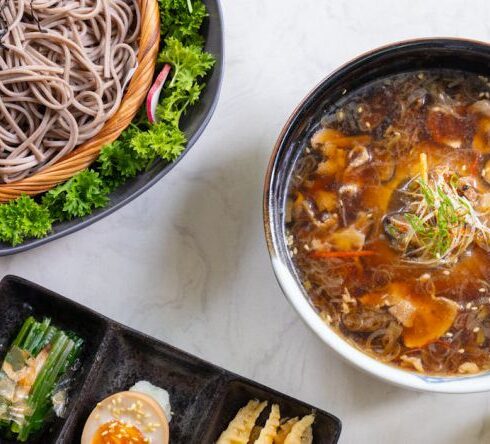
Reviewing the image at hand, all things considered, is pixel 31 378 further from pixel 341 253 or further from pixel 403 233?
pixel 403 233

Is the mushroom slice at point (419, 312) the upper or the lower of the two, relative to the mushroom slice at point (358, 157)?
lower

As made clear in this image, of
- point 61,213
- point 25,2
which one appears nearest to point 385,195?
point 61,213

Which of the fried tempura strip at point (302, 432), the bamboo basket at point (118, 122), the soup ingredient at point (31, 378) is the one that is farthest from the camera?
the soup ingredient at point (31, 378)

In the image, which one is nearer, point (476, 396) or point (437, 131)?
point (437, 131)

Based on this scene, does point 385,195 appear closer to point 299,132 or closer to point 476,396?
point 299,132

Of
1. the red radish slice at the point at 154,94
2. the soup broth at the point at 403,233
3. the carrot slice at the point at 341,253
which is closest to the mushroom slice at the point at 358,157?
the soup broth at the point at 403,233

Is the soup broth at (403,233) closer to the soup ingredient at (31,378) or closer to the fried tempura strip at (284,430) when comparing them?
the fried tempura strip at (284,430)

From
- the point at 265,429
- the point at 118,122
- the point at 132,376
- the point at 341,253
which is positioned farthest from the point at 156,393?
the point at 118,122
